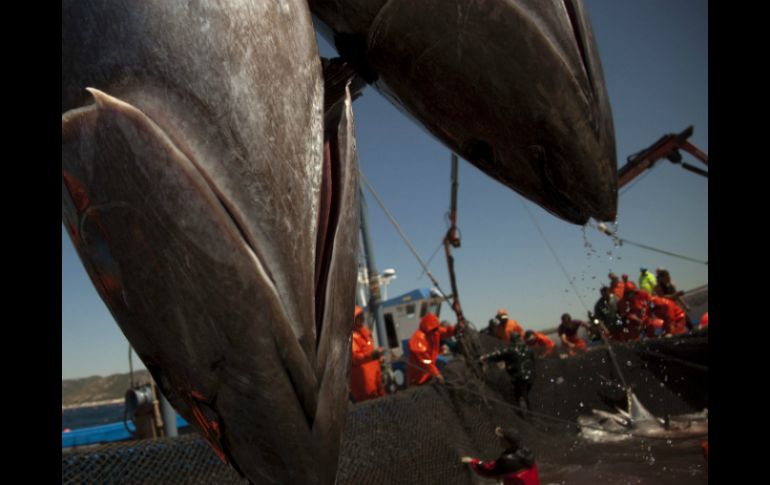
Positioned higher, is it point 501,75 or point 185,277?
point 501,75

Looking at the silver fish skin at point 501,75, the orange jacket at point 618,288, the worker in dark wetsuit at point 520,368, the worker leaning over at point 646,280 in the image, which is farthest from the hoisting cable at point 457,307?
the worker leaning over at point 646,280

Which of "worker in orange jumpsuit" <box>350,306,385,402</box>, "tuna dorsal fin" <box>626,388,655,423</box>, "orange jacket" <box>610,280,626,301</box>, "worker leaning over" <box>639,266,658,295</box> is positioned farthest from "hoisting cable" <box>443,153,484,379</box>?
"worker leaning over" <box>639,266,658,295</box>

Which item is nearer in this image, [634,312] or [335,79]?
[335,79]

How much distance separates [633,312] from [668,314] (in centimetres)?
68

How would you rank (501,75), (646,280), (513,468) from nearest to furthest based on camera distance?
(501,75) → (513,468) → (646,280)

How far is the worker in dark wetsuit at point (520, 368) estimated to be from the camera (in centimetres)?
710

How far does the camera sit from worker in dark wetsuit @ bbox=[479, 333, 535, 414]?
23.3 feet

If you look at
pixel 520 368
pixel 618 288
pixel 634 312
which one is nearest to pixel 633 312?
pixel 634 312

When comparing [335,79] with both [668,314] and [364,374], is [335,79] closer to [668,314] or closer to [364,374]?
[364,374]

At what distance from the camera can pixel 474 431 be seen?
5.38 m
